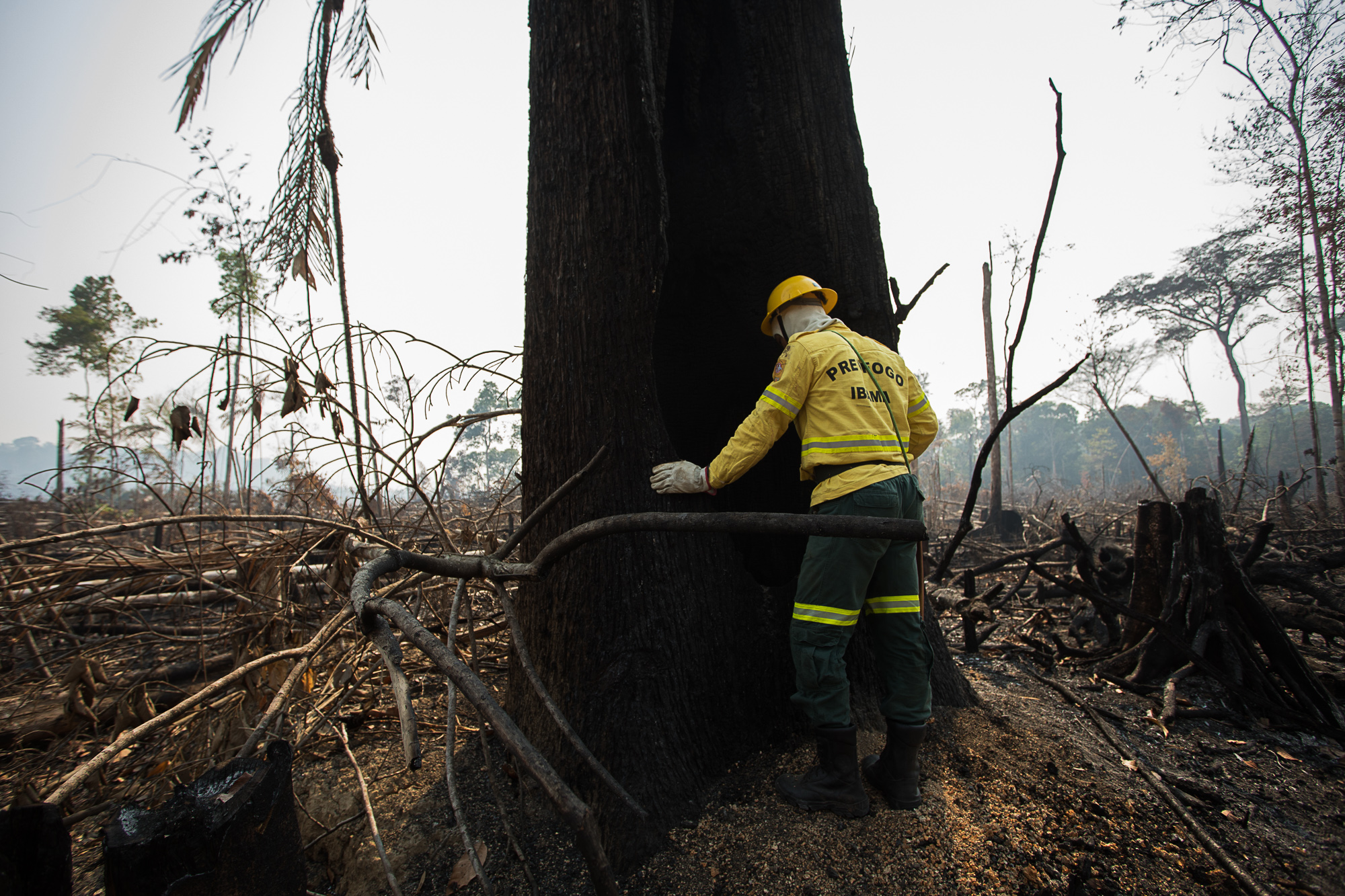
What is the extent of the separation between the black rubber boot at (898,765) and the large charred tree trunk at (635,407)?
316mm

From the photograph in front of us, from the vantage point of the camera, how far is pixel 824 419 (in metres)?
1.99

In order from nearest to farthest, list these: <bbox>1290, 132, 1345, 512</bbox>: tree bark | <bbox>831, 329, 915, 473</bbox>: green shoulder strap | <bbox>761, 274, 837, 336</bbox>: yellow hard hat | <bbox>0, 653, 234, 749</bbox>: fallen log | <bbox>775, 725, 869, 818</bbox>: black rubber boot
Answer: <bbox>775, 725, 869, 818</bbox>: black rubber boot, <bbox>831, 329, 915, 473</bbox>: green shoulder strap, <bbox>761, 274, 837, 336</bbox>: yellow hard hat, <bbox>0, 653, 234, 749</bbox>: fallen log, <bbox>1290, 132, 1345, 512</bbox>: tree bark

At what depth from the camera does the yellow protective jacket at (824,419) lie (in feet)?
6.26

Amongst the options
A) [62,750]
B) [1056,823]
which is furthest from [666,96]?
[62,750]

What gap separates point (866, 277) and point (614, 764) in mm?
2237

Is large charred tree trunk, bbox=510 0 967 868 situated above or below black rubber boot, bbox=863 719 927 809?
above

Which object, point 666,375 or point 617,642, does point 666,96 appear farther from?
point 617,642

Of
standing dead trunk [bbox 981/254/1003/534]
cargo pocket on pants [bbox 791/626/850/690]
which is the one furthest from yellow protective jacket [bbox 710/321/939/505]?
standing dead trunk [bbox 981/254/1003/534]

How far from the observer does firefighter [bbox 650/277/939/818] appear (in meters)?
1.80

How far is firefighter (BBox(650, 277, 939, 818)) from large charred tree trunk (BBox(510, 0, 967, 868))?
0.24 meters

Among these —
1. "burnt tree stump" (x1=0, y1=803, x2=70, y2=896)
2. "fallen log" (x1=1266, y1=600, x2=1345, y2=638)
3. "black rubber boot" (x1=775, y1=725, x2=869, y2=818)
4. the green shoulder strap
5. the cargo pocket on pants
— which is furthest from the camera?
"fallen log" (x1=1266, y1=600, x2=1345, y2=638)

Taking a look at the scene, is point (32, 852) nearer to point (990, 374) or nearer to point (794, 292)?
point (794, 292)

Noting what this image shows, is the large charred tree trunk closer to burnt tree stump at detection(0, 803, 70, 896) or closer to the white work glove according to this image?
the white work glove

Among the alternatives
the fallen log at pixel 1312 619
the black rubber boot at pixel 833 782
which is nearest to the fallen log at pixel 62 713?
the black rubber boot at pixel 833 782
